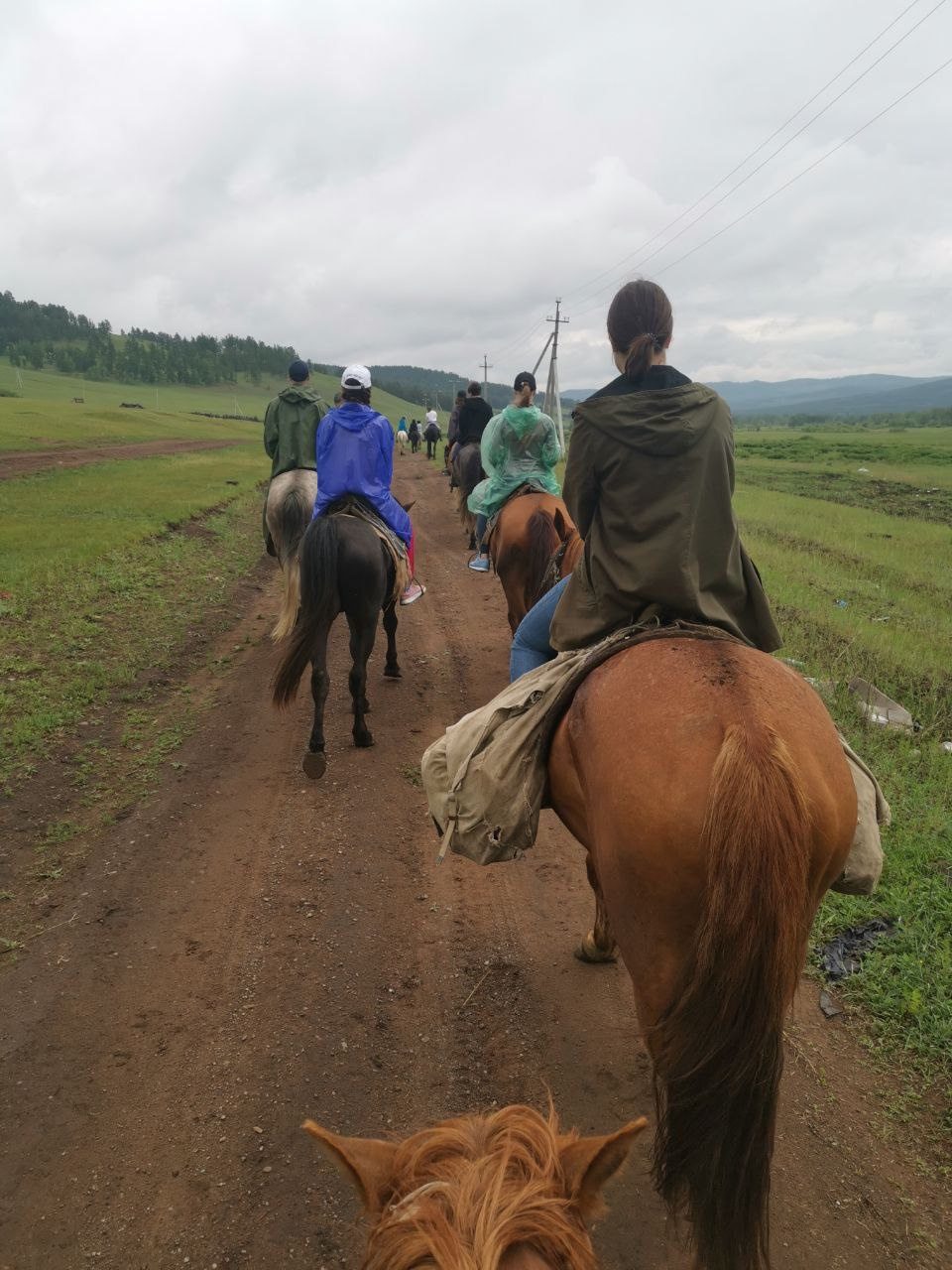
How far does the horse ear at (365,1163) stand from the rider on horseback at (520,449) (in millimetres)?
6081

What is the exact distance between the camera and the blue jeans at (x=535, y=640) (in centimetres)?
371

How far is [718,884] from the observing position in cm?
181

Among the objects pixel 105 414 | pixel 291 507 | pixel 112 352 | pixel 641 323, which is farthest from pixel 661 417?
pixel 112 352

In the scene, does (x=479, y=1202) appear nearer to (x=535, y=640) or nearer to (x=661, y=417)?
(x=661, y=417)

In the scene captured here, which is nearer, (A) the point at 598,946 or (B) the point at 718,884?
(B) the point at 718,884

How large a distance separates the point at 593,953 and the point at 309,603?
3.23 m

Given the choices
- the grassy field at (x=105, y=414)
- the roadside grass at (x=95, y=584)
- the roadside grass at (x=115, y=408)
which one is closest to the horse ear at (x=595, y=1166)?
the roadside grass at (x=95, y=584)

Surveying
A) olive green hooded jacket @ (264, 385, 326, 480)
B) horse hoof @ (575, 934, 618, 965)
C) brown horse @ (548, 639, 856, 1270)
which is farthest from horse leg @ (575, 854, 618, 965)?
olive green hooded jacket @ (264, 385, 326, 480)

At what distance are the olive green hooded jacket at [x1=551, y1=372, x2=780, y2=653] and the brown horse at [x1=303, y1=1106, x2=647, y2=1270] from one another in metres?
1.68

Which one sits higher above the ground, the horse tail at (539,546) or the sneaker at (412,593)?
the horse tail at (539,546)

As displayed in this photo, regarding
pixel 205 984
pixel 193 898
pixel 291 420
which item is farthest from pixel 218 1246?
pixel 291 420

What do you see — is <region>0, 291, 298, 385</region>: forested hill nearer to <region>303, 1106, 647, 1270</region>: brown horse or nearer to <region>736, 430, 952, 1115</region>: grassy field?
<region>736, 430, 952, 1115</region>: grassy field

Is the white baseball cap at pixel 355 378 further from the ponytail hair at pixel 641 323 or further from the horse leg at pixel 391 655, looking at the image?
the ponytail hair at pixel 641 323

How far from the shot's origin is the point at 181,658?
7750 millimetres
